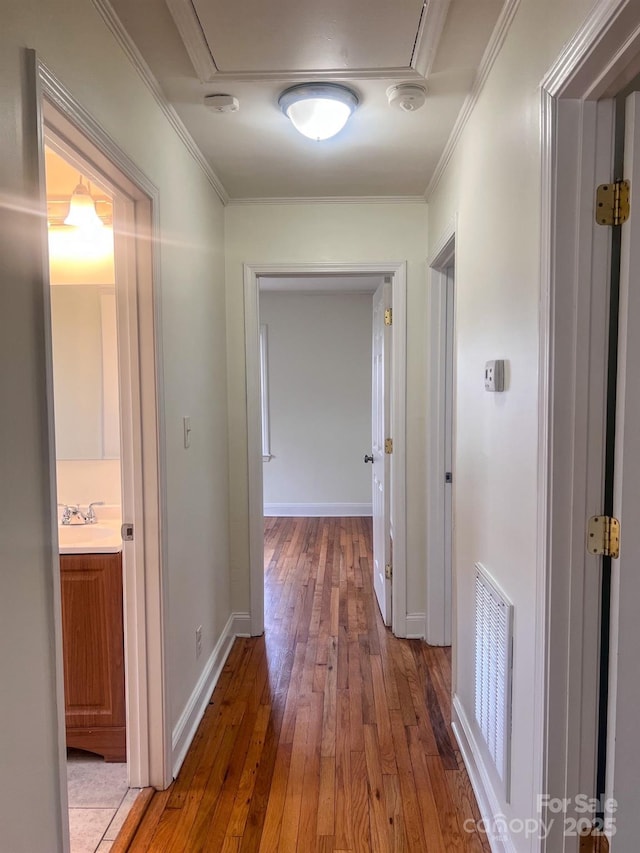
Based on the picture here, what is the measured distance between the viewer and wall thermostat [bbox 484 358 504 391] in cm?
160

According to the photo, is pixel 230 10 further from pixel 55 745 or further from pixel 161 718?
pixel 161 718

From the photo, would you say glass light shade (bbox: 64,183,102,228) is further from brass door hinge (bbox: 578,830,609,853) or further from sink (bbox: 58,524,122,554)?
brass door hinge (bbox: 578,830,609,853)

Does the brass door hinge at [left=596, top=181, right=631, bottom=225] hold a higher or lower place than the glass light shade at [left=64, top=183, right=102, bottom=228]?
lower

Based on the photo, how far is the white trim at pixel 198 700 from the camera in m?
2.01

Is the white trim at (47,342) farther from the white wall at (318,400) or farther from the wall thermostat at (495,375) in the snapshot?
the white wall at (318,400)

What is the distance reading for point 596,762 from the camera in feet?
4.23

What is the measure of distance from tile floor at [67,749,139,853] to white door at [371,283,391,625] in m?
1.71

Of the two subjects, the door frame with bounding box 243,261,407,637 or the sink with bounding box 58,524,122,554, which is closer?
the sink with bounding box 58,524,122,554

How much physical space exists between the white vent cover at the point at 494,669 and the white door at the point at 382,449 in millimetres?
1338

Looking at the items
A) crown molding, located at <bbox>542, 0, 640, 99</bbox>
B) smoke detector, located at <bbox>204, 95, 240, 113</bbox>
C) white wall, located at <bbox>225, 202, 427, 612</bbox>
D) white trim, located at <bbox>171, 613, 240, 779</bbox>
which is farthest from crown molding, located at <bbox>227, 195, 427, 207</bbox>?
white trim, located at <bbox>171, 613, 240, 779</bbox>

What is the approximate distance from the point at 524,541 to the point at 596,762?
0.54 m

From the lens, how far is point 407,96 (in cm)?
189

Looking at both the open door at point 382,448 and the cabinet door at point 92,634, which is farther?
the open door at point 382,448

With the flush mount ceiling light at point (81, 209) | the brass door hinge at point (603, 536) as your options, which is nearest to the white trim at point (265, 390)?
the flush mount ceiling light at point (81, 209)
